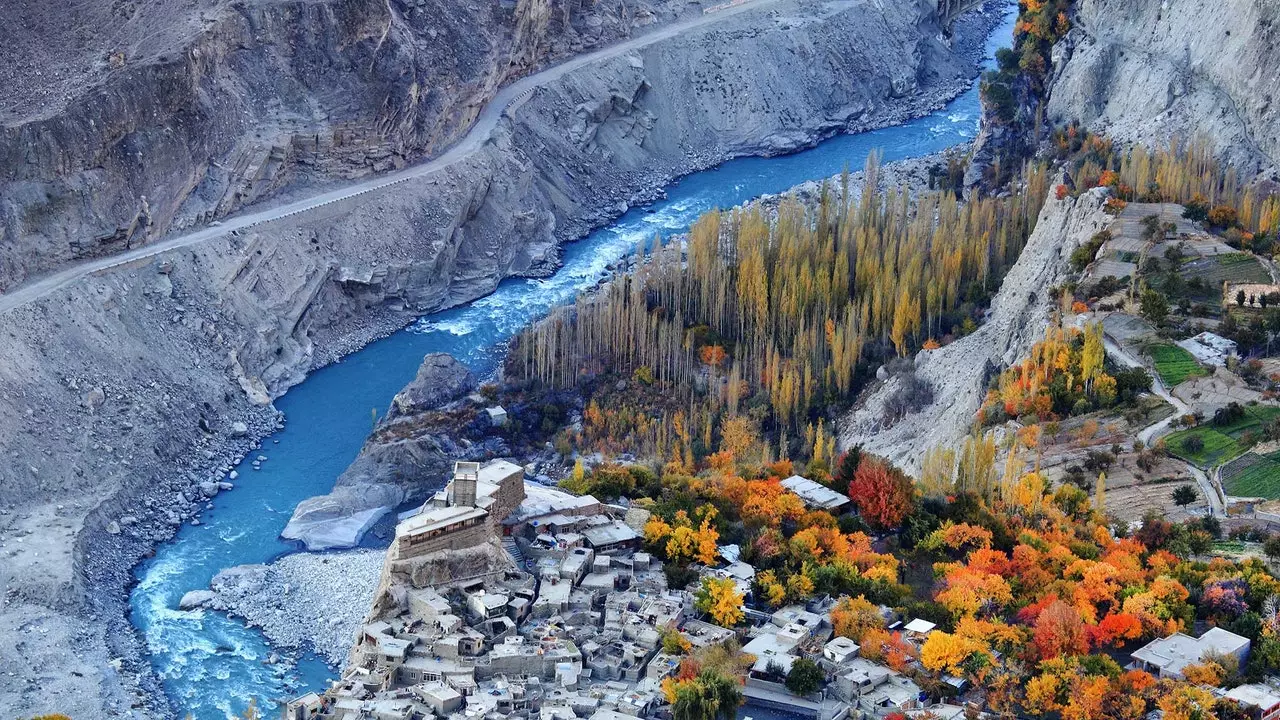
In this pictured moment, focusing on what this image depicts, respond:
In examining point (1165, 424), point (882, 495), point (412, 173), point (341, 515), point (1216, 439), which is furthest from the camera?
point (412, 173)

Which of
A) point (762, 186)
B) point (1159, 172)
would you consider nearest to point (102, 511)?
point (1159, 172)

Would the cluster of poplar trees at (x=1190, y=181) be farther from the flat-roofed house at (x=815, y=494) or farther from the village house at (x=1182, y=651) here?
the village house at (x=1182, y=651)

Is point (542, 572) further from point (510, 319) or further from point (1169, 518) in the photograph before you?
point (510, 319)

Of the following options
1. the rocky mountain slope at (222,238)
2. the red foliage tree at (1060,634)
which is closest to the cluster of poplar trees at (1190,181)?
the rocky mountain slope at (222,238)

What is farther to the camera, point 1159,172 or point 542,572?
point 1159,172

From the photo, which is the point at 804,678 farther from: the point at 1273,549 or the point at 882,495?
the point at 1273,549

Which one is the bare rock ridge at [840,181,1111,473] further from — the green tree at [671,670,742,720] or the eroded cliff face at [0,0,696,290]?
the eroded cliff face at [0,0,696,290]

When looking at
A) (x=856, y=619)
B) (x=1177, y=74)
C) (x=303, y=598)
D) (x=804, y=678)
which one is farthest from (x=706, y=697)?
(x=1177, y=74)
